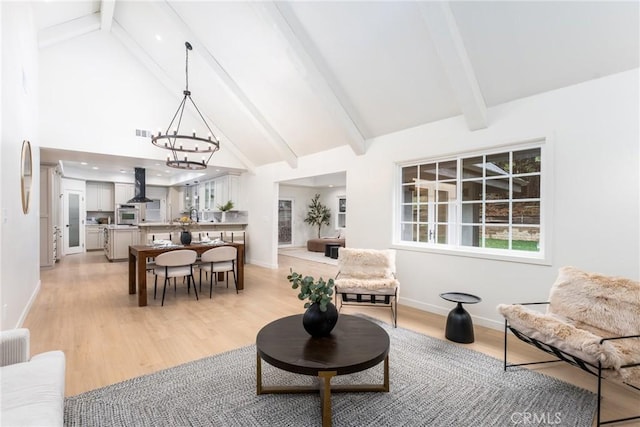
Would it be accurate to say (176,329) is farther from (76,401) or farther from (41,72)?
(41,72)

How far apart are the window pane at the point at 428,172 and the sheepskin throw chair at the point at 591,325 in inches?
76.4

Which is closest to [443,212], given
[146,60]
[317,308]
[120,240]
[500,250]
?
[500,250]

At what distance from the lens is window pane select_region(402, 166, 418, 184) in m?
4.36

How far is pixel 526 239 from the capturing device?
330 cm

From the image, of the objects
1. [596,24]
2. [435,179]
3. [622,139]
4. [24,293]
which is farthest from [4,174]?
[622,139]

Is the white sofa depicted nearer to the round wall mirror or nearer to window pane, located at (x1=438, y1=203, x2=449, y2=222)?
the round wall mirror

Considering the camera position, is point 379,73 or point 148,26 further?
point 148,26

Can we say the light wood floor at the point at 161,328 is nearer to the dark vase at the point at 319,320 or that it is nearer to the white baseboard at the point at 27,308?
the white baseboard at the point at 27,308

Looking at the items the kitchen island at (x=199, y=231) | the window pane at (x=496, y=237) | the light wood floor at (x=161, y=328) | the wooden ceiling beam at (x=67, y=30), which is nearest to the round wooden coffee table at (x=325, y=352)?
the light wood floor at (x=161, y=328)

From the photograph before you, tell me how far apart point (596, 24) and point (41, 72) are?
735 cm

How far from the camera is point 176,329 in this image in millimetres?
3273

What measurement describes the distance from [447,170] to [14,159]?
4727 mm

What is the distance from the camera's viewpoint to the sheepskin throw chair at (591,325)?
1812mm

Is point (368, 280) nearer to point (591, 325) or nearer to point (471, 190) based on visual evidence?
point (471, 190)
